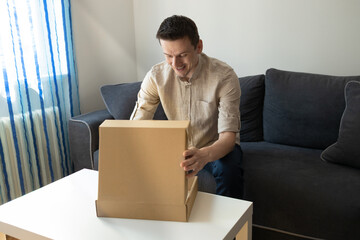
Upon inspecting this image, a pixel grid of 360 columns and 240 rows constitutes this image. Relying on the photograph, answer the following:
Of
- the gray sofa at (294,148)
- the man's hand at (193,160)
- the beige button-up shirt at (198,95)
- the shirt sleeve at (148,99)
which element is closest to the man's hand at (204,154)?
the man's hand at (193,160)

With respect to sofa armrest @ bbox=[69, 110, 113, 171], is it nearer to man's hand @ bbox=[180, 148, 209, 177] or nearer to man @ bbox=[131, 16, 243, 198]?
man @ bbox=[131, 16, 243, 198]

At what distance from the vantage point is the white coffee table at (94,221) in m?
1.11

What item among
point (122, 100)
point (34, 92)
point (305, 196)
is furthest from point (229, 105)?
point (34, 92)

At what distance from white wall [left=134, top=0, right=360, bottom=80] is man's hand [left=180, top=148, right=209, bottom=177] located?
4.37 ft

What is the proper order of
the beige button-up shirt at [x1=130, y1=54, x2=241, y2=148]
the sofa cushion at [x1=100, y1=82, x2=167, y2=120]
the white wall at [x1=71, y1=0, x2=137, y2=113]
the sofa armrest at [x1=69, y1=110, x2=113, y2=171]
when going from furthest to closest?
1. the white wall at [x1=71, y1=0, x2=137, y2=113]
2. the sofa cushion at [x1=100, y1=82, x2=167, y2=120]
3. the sofa armrest at [x1=69, y1=110, x2=113, y2=171]
4. the beige button-up shirt at [x1=130, y1=54, x2=241, y2=148]

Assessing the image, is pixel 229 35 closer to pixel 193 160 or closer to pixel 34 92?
pixel 34 92

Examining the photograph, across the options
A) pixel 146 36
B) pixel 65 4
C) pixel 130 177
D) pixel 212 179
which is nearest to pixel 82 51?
pixel 65 4

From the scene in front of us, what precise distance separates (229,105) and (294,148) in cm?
67

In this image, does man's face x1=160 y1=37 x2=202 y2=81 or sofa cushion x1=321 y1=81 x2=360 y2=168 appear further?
sofa cushion x1=321 y1=81 x2=360 y2=168

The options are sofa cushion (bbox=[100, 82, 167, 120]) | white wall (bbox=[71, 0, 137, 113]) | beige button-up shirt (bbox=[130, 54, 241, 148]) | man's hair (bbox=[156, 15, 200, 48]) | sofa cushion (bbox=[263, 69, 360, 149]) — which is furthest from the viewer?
white wall (bbox=[71, 0, 137, 113])

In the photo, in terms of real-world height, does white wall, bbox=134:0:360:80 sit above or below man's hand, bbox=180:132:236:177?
above

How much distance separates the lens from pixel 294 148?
214 centimetres

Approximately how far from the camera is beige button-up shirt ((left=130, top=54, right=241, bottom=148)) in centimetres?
172

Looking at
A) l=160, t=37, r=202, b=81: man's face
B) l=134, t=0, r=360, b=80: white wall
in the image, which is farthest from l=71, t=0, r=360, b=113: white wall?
l=160, t=37, r=202, b=81: man's face
